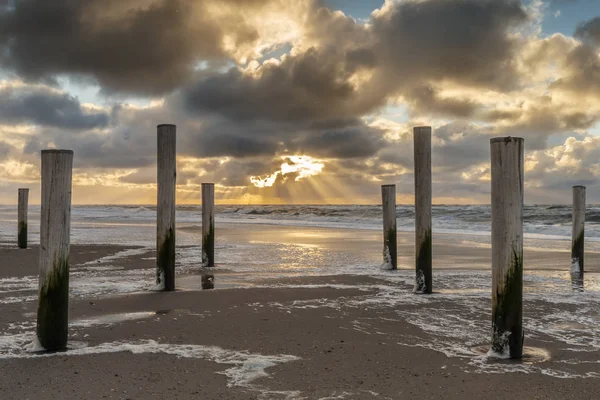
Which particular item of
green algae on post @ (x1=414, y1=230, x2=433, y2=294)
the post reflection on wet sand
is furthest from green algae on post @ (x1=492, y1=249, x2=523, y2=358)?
the post reflection on wet sand

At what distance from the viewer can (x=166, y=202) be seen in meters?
8.73

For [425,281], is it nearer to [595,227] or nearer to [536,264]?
[536,264]

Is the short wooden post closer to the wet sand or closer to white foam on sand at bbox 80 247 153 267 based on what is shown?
the wet sand

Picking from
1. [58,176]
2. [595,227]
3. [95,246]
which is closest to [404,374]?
[58,176]

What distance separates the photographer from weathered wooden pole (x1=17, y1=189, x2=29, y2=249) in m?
16.1

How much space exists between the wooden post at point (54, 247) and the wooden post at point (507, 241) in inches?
178

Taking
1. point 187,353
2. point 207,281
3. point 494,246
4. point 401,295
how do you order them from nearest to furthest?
point 187,353
point 494,246
point 401,295
point 207,281

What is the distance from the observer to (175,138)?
8828mm

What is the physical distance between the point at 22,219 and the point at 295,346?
14.0 m

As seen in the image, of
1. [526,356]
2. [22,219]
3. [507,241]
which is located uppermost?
[22,219]

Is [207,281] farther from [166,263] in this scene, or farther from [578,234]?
[578,234]

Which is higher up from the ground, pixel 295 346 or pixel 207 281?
pixel 207 281

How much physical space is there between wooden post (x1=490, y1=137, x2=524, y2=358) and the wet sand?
300 millimetres

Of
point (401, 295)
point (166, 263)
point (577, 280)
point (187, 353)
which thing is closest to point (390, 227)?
point (401, 295)
